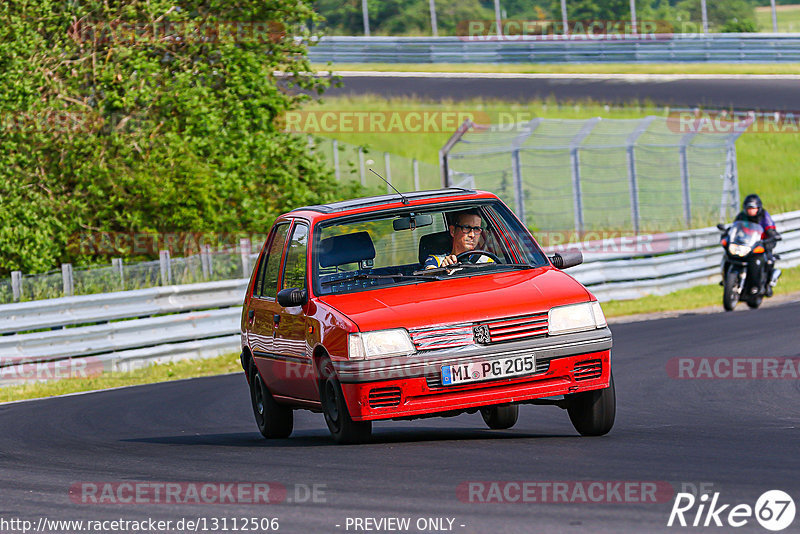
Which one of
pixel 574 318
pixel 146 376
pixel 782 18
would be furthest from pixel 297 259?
pixel 782 18

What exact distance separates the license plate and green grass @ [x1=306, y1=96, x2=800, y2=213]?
28507 millimetres

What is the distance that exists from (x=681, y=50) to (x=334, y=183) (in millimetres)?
22807

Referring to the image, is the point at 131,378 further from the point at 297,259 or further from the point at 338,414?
the point at 338,414

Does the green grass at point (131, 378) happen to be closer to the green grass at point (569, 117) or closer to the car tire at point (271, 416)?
the car tire at point (271, 416)

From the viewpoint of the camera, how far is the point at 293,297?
8398 millimetres

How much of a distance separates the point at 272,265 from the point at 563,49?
3670cm

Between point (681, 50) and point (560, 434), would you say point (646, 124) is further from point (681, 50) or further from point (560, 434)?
point (681, 50)

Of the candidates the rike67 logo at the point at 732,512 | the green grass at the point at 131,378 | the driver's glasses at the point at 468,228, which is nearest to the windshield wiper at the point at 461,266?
the driver's glasses at the point at 468,228

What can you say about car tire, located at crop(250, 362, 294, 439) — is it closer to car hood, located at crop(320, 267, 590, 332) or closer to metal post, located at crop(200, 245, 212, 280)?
car hood, located at crop(320, 267, 590, 332)

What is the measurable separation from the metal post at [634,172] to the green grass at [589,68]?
62.3 ft

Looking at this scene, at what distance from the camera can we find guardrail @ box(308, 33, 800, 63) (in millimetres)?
42625

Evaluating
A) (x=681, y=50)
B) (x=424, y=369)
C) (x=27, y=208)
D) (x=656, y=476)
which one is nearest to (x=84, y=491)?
(x=424, y=369)

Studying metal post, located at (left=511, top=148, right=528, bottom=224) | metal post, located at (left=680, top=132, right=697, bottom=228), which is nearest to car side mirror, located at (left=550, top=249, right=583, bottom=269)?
metal post, located at (left=511, top=148, right=528, bottom=224)

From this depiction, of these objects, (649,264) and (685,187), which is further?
(685,187)
